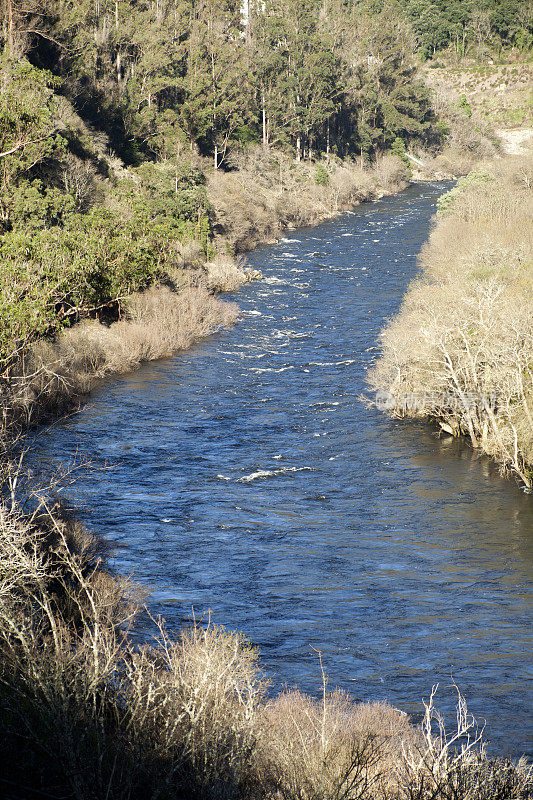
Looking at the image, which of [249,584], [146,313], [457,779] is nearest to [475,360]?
[249,584]

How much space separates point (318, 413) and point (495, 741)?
18.9 meters

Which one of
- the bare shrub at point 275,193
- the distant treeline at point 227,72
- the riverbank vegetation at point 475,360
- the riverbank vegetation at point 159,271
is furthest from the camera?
the bare shrub at point 275,193

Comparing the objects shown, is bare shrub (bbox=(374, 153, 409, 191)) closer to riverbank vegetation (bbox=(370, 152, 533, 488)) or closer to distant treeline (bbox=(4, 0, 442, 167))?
distant treeline (bbox=(4, 0, 442, 167))

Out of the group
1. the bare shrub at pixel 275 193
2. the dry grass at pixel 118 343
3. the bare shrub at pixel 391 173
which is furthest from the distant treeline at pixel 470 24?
the dry grass at pixel 118 343

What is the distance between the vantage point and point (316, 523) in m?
23.8

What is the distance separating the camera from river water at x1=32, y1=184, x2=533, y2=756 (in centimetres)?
1711

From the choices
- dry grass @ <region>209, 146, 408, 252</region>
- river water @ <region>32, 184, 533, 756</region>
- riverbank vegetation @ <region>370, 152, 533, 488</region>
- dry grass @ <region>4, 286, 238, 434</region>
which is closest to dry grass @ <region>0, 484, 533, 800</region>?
river water @ <region>32, 184, 533, 756</region>

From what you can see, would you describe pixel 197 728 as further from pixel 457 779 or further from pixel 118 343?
pixel 118 343

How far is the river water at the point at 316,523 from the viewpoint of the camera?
17.1 metres

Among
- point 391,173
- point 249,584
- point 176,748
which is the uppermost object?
point 391,173

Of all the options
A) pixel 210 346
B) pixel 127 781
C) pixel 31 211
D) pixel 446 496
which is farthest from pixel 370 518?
pixel 31 211

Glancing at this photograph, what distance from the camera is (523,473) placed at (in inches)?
1026

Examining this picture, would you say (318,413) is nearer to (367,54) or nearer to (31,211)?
(31,211)

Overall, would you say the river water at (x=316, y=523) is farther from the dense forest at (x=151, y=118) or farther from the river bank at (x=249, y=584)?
the dense forest at (x=151, y=118)
